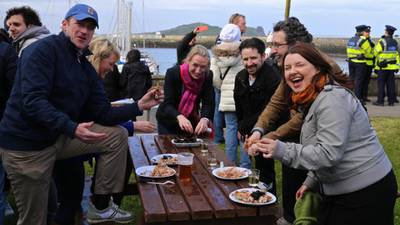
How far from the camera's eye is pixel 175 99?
4641 mm

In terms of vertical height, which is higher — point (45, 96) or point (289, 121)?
point (45, 96)

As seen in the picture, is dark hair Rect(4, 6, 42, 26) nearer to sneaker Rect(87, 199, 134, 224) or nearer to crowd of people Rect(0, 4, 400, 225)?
crowd of people Rect(0, 4, 400, 225)

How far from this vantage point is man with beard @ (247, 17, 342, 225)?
3.41 meters

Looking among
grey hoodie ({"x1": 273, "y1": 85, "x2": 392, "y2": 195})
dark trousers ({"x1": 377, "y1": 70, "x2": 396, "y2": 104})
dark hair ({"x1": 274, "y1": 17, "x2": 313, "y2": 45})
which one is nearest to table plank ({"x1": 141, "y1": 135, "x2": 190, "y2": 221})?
grey hoodie ({"x1": 273, "y1": 85, "x2": 392, "y2": 195})

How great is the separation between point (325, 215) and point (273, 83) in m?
1.88

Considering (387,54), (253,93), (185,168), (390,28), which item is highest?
(390,28)

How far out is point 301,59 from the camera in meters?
2.47

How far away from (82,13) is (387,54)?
1031cm

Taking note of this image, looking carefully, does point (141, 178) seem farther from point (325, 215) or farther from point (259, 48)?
point (259, 48)

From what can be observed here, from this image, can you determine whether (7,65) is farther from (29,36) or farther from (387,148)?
(387,148)

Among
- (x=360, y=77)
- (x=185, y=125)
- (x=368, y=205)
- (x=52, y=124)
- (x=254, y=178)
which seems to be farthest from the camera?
(x=360, y=77)

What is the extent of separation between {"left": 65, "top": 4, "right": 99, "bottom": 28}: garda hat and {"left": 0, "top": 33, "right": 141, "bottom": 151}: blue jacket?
0.16m

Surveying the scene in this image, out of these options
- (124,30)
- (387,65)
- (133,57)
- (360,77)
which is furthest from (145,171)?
(124,30)

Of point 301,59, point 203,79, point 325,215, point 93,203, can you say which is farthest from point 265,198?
point 203,79
